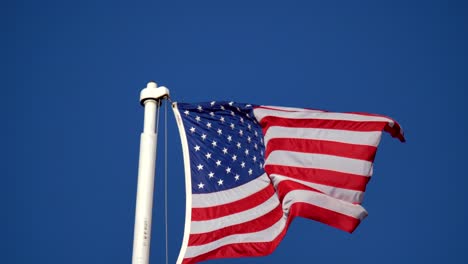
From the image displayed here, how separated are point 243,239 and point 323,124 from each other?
11.8 ft

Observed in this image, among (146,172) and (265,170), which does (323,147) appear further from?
(146,172)

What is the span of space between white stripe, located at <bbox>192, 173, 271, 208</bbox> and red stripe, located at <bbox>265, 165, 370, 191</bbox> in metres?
0.36

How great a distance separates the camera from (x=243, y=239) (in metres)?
11.9

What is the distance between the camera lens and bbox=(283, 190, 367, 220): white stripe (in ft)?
40.8

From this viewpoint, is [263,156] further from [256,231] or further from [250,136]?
[256,231]

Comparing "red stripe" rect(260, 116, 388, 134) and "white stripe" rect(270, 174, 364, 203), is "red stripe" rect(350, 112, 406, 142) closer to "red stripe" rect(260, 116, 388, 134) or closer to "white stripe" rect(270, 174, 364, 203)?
"red stripe" rect(260, 116, 388, 134)

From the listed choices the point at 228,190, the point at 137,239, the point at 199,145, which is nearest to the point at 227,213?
the point at 228,190

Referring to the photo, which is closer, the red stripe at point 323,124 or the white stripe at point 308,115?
the red stripe at point 323,124

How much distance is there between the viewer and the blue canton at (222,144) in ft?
39.7

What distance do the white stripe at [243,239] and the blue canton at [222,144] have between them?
1.03 metres

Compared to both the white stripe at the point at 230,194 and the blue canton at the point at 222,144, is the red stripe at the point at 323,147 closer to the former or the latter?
the blue canton at the point at 222,144

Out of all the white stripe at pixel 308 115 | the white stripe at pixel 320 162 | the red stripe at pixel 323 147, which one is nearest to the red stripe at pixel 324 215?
the white stripe at pixel 320 162

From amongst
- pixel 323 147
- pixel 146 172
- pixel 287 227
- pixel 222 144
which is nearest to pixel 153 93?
pixel 146 172

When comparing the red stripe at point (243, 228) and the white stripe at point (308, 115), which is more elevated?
the white stripe at point (308, 115)
